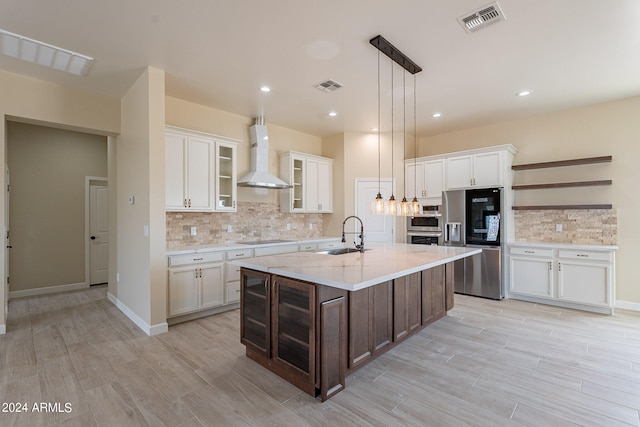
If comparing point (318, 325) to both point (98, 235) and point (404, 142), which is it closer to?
point (404, 142)

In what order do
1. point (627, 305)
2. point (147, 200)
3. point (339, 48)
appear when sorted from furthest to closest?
point (627, 305) < point (147, 200) < point (339, 48)

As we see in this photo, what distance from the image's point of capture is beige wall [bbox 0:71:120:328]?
3.35m

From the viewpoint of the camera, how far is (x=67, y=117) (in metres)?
3.68

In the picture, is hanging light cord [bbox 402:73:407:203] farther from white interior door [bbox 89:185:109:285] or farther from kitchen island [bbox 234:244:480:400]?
white interior door [bbox 89:185:109:285]

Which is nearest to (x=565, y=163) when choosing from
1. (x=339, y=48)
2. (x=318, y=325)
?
(x=339, y=48)

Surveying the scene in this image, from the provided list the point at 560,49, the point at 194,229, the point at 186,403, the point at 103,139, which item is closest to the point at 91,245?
the point at 103,139

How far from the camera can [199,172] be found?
4230mm

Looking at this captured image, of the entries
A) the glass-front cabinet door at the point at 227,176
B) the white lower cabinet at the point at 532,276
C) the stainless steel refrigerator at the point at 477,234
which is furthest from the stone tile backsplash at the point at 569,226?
the glass-front cabinet door at the point at 227,176

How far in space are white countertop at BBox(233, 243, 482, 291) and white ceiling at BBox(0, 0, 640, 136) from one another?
2.04 metres

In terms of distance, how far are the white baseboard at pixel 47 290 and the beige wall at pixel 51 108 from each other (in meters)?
1.91

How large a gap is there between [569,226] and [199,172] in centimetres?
556

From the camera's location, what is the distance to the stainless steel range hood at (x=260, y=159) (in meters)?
4.93

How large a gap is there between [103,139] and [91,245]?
2.01 m

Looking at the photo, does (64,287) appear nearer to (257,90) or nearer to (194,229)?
(194,229)
